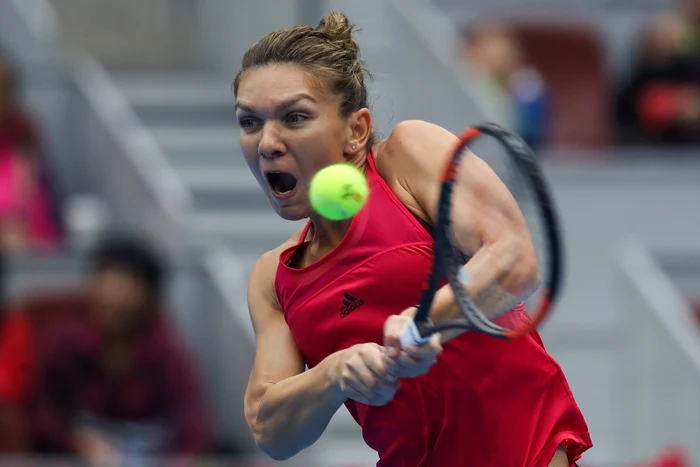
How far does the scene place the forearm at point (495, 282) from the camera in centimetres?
294

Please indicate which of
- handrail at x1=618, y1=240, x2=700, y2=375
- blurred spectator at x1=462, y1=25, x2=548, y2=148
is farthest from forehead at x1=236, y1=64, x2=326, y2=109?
blurred spectator at x1=462, y1=25, x2=548, y2=148

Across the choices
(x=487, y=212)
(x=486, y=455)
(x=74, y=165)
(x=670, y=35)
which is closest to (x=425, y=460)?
(x=486, y=455)

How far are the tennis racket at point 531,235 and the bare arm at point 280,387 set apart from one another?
0.29 meters

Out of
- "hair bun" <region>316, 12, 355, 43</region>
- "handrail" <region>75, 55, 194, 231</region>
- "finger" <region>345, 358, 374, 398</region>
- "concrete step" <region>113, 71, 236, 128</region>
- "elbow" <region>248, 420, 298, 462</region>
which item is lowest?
"concrete step" <region>113, 71, 236, 128</region>

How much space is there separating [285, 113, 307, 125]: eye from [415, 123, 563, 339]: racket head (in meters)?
0.37

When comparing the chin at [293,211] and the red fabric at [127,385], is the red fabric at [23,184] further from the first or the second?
the chin at [293,211]

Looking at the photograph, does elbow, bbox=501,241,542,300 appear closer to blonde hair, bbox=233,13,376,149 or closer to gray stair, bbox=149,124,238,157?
blonde hair, bbox=233,13,376,149

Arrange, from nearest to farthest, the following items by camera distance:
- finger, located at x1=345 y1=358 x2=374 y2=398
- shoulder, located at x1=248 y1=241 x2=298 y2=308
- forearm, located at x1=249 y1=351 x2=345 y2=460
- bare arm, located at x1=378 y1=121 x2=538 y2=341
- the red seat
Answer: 1. finger, located at x1=345 y1=358 x2=374 y2=398
2. bare arm, located at x1=378 y1=121 x2=538 y2=341
3. forearm, located at x1=249 y1=351 x2=345 y2=460
4. shoulder, located at x1=248 y1=241 x2=298 y2=308
5. the red seat

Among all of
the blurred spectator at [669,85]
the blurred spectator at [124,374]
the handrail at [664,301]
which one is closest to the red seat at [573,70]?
the blurred spectator at [669,85]

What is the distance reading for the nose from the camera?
310cm

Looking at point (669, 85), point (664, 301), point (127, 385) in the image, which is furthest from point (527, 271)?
point (669, 85)

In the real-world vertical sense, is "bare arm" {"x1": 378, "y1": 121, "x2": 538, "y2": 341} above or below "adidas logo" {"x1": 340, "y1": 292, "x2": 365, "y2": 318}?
above

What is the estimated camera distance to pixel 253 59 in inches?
126

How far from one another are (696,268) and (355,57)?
17.4 ft
